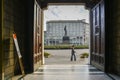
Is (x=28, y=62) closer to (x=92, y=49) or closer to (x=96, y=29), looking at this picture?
Answer: (x=96, y=29)

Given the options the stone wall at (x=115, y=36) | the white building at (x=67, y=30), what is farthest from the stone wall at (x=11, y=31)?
the white building at (x=67, y=30)

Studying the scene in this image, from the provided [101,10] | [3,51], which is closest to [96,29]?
[101,10]

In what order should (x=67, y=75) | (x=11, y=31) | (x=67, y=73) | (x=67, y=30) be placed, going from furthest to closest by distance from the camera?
1. (x=67, y=30)
2. (x=67, y=73)
3. (x=67, y=75)
4. (x=11, y=31)

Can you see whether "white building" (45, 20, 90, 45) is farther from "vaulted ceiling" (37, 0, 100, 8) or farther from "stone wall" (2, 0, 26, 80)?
"stone wall" (2, 0, 26, 80)

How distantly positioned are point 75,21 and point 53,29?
5853 mm

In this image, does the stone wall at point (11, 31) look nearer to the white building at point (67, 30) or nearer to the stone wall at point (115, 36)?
the stone wall at point (115, 36)

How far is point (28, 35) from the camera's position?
12.8 m

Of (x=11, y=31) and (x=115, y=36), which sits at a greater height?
(x=11, y=31)

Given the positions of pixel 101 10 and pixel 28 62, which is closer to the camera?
pixel 28 62

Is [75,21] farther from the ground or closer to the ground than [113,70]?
farther from the ground

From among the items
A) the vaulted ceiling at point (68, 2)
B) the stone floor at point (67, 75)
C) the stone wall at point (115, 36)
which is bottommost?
the stone floor at point (67, 75)

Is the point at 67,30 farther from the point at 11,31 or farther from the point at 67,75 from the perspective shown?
the point at 11,31

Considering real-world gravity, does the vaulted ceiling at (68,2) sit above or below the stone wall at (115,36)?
above

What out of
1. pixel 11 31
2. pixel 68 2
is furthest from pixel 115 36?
pixel 68 2
